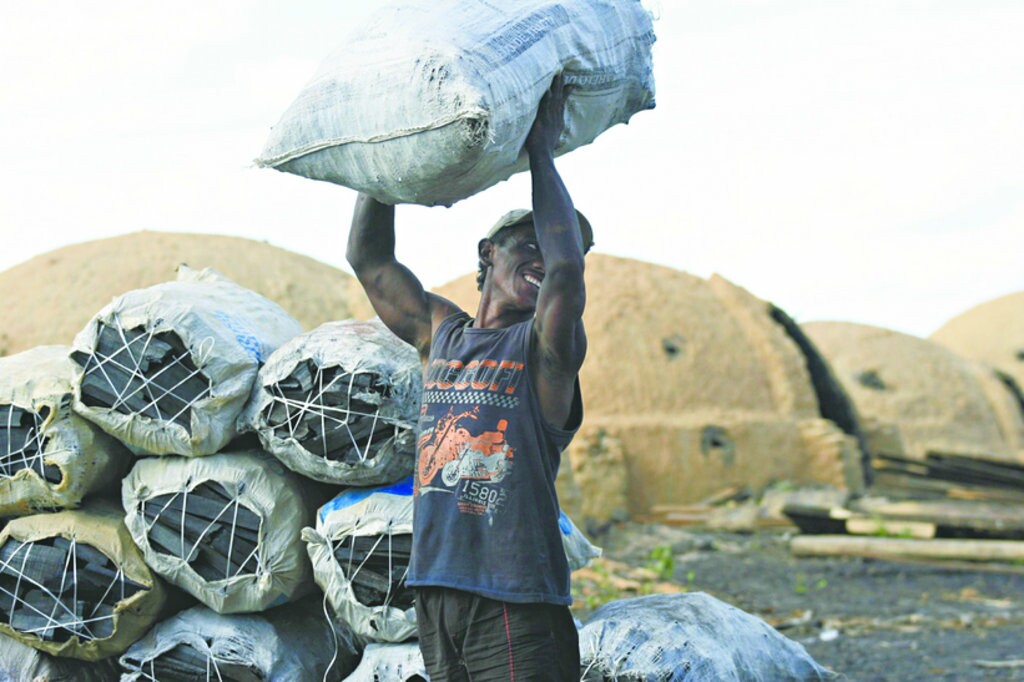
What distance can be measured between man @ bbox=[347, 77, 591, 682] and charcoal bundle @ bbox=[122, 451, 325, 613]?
27.6 inches

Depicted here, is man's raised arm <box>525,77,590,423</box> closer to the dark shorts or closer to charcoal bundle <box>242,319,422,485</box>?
the dark shorts

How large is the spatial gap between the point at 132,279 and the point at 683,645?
1213 cm

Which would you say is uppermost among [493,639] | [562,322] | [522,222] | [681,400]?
[681,400]

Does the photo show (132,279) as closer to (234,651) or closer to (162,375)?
(162,375)

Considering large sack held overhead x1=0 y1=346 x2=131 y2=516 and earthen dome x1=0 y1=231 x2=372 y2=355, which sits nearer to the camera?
large sack held overhead x1=0 y1=346 x2=131 y2=516

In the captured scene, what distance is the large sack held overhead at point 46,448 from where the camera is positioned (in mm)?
3314

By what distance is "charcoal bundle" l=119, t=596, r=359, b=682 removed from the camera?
10.7ft

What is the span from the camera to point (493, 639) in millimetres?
2514

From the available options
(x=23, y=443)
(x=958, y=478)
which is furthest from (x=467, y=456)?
(x=958, y=478)

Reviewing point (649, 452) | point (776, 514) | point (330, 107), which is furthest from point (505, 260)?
point (649, 452)

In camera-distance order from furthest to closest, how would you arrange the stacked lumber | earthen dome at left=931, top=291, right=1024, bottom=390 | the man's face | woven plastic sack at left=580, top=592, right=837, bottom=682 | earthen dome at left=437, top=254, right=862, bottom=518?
1. earthen dome at left=931, top=291, right=1024, bottom=390
2. the stacked lumber
3. earthen dome at left=437, top=254, right=862, bottom=518
4. woven plastic sack at left=580, top=592, right=837, bottom=682
5. the man's face

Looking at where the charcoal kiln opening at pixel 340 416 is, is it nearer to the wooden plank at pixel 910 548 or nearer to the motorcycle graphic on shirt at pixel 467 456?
the motorcycle graphic on shirt at pixel 467 456

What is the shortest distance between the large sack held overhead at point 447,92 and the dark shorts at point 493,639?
0.96m

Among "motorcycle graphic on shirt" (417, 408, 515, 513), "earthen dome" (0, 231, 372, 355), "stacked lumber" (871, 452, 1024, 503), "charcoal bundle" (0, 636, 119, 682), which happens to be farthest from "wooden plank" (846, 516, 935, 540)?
"motorcycle graphic on shirt" (417, 408, 515, 513)
